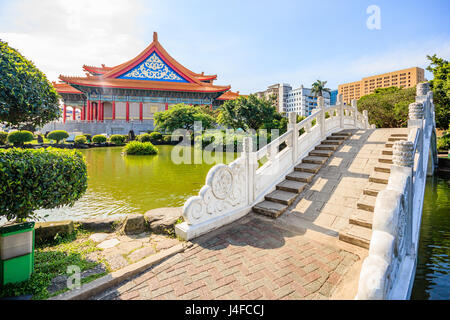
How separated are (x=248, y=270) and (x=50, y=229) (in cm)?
329

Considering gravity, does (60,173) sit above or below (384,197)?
above

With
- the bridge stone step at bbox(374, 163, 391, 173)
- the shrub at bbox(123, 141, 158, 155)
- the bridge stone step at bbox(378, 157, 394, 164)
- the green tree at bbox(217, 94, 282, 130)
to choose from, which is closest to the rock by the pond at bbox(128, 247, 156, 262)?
the bridge stone step at bbox(374, 163, 391, 173)

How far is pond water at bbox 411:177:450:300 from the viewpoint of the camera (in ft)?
10.7

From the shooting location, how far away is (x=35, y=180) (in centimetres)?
265

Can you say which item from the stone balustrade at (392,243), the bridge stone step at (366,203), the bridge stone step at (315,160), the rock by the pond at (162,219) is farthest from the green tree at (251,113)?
the stone balustrade at (392,243)

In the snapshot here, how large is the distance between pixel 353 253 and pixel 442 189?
10616mm

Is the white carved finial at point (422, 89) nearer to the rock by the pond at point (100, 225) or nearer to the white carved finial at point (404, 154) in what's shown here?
the white carved finial at point (404, 154)

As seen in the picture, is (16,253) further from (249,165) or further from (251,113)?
(251,113)

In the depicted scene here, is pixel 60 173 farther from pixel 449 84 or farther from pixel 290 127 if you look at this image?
pixel 449 84

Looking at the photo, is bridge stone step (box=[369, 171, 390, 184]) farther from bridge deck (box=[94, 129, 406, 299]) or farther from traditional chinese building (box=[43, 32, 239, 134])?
traditional chinese building (box=[43, 32, 239, 134])

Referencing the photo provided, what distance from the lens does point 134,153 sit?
15789 mm

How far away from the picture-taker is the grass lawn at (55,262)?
2.41 meters

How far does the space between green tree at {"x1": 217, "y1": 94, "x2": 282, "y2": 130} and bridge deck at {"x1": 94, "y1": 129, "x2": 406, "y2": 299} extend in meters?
14.8
